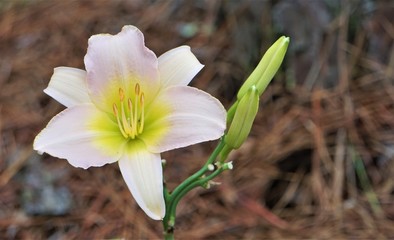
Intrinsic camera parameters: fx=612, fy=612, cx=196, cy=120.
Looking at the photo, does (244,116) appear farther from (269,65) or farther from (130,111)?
(130,111)

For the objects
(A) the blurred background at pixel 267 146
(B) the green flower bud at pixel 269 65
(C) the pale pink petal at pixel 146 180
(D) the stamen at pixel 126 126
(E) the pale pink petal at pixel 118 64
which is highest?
(B) the green flower bud at pixel 269 65

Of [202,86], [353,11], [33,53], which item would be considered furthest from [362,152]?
[33,53]

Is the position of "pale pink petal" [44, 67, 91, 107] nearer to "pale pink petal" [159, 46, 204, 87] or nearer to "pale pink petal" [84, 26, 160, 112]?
"pale pink petal" [84, 26, 160, 112]

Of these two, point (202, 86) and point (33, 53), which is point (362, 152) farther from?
point (33, 53)

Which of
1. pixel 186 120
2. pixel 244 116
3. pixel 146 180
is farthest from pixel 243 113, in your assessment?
pixel 146 180

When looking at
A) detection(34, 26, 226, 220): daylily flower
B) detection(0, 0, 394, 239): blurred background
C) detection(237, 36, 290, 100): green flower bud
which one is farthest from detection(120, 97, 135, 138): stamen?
detection(0, 0, 394, 239): blurred background

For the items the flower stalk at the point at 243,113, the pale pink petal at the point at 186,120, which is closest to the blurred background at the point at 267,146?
the flower stalk at the point at 243,113

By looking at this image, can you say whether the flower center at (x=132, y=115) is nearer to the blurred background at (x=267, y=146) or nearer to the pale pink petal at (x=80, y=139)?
the pale pink petal at (x=80, y=139)
